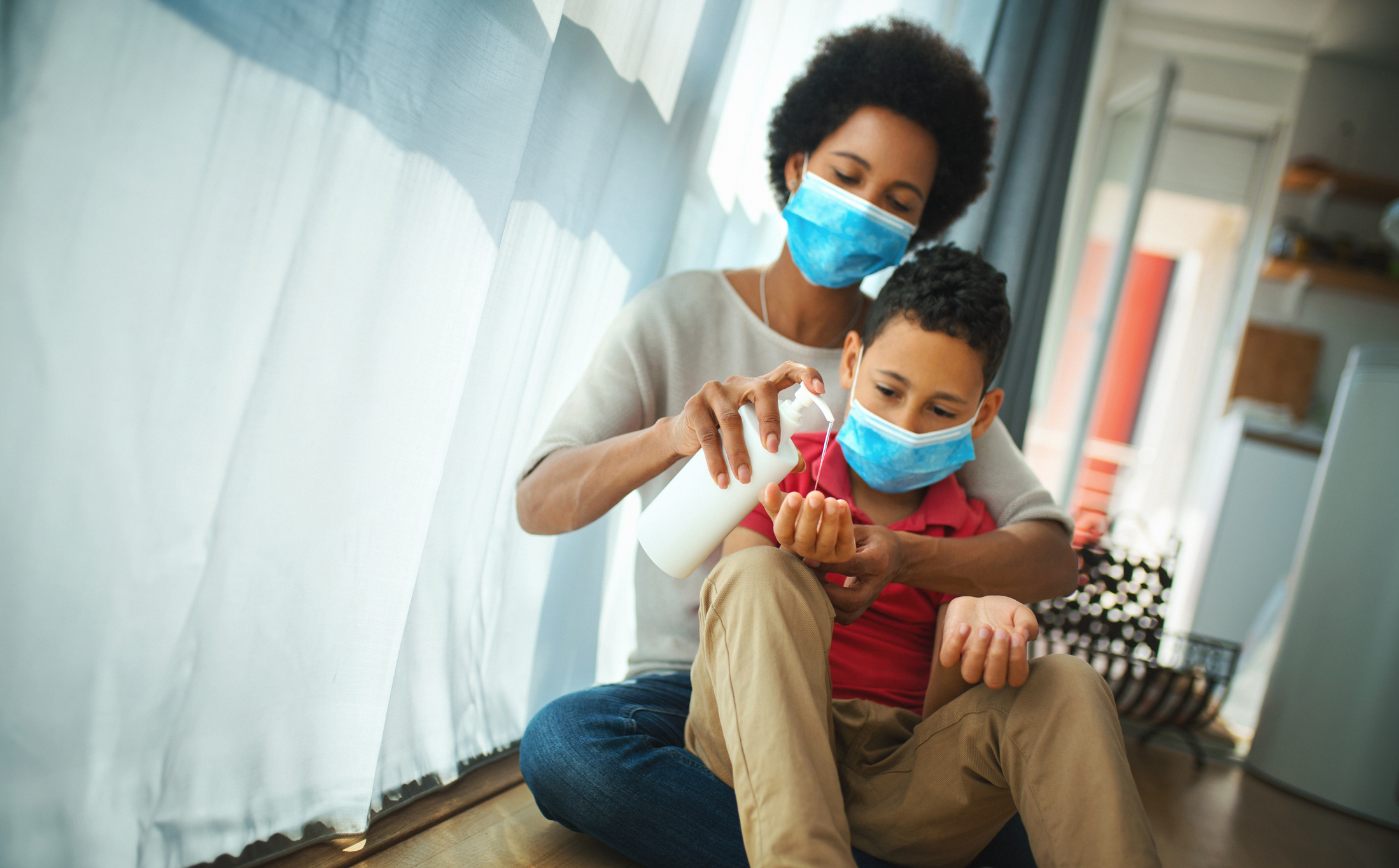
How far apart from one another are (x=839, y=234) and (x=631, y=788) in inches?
28.9

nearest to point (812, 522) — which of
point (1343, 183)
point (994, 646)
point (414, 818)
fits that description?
point (994, 646)

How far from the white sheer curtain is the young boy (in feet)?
1.10

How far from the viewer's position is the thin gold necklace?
126 centimetres

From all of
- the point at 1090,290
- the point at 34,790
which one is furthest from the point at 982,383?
the point at 1090,290

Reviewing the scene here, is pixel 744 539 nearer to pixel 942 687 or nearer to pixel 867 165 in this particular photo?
pixel 942 687

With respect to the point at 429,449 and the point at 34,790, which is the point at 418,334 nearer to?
the point at 429,449

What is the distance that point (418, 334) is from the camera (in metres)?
0.82

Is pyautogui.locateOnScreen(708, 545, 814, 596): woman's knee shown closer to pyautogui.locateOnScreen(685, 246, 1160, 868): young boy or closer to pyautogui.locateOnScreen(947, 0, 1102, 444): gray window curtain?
pyautogui.locateOnScreen(685, 246, 1160, 868): young boy

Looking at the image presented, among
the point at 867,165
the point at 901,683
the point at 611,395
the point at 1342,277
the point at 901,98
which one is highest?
the point at 1342,277

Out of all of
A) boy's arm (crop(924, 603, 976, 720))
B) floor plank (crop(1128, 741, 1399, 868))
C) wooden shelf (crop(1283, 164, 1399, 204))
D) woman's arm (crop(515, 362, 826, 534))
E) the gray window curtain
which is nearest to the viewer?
woman's arm (crop(515, 362, 826, 534))

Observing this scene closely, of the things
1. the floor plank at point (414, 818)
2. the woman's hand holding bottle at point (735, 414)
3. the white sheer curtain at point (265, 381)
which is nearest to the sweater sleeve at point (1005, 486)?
the woman's hand holding bottle at point (735, 414)

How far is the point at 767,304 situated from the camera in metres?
1.27

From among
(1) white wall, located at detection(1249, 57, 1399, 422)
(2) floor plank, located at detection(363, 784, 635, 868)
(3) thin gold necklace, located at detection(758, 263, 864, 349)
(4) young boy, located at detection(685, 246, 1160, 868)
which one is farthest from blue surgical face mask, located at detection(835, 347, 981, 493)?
(1) white wall, located at detection(1249, 57, 1399, 422)

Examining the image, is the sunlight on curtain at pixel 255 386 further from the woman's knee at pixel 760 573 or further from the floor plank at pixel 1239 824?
the floor plank at pixel 1239 824
